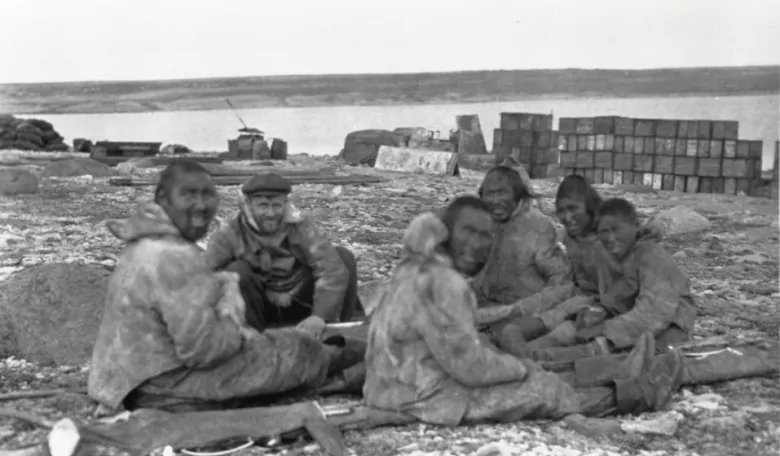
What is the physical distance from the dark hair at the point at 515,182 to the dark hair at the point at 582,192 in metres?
0.28

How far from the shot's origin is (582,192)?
655 centimetres

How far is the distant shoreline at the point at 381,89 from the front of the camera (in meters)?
29.6

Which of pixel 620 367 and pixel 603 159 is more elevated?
pixel 603 159

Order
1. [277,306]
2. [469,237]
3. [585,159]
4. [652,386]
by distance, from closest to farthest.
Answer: [469,237]
[652,386]
[277,306]
[585,159]

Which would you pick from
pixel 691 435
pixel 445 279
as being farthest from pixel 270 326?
pixel 691 435

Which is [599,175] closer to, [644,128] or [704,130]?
[644,128]

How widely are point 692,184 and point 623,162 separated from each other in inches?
45.5

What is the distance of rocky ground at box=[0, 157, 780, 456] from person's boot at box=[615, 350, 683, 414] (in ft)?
0.23

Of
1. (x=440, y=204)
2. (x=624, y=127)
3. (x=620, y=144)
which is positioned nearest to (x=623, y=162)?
(x=620, y=144)

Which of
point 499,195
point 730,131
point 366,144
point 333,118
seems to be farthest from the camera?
point 333,118

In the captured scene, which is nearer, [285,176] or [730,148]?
[285,176]

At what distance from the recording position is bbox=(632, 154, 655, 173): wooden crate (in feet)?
57.2

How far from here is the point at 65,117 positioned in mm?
31297

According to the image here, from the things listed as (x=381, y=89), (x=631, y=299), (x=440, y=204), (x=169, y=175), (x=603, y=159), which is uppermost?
(x=381, y=89)
